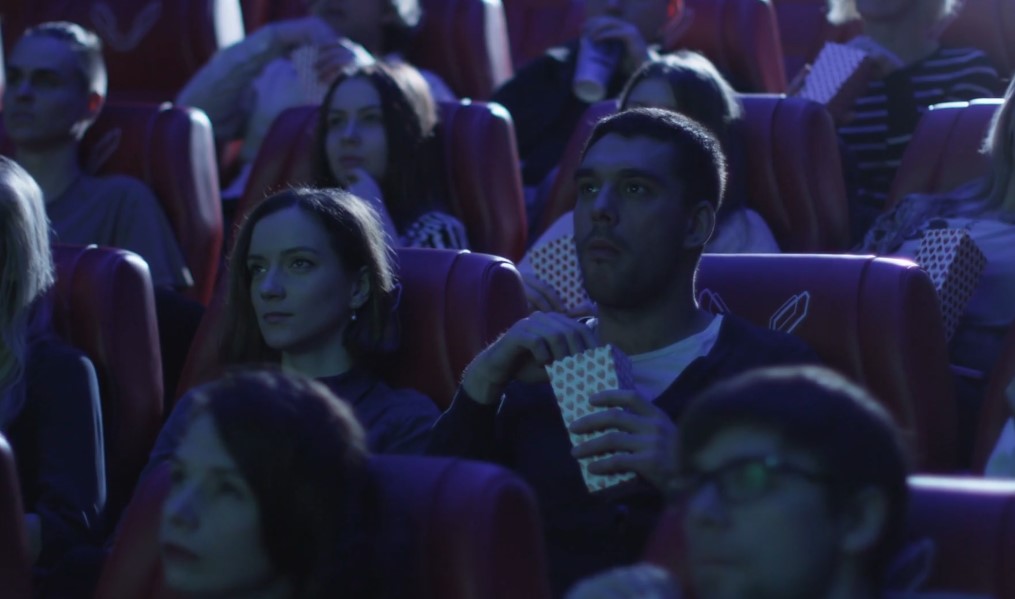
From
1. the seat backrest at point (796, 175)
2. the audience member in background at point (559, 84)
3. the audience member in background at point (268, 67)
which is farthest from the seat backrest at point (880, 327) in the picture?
the audience member in background at point (268, 67)

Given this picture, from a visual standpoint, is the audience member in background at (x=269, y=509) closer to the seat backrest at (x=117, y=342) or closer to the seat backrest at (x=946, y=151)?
the seat backrest at (x=117, y=342)

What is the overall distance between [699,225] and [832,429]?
0.95 meters

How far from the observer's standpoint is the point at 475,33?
4328mm

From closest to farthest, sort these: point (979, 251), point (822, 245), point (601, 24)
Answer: point (979, 251) → point (822, 245) → point (601, 24)

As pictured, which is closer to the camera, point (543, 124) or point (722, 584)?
point (722, 584)

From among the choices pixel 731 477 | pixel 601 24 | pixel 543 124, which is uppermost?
pixel 731 477

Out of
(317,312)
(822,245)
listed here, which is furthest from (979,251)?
(317,312)

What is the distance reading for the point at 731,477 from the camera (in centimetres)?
125

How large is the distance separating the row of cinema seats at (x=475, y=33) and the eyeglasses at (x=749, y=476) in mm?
2796

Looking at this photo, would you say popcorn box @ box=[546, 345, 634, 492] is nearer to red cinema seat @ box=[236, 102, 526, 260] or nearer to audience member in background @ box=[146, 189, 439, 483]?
audience member in background @ box=[146, 189, 439, 483]

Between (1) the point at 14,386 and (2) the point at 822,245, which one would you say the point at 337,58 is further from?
(1) the point at 14,386

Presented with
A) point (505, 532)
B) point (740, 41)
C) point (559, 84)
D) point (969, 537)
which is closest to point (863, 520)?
point (969, 537)

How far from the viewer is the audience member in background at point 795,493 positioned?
1228 millimetres

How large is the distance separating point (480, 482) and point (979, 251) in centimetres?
126
